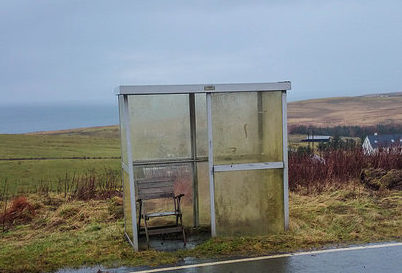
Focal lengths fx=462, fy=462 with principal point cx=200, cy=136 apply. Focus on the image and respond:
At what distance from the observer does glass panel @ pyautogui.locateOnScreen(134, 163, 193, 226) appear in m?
8.85

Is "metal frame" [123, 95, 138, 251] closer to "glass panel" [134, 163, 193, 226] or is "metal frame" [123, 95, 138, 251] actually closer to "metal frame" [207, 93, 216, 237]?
"glass panel" [134, 163, 193, 226]

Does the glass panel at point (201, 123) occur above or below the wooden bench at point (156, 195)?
above

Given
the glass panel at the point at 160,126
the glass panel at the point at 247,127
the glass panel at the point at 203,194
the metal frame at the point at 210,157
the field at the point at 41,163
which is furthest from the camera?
→ the field at the point at 41,163

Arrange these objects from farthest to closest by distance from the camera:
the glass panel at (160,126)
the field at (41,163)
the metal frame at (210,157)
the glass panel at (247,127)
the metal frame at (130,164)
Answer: the field at (41,163) < the glass panel at (160,126) < the glass panel at (247,127) < the metal frame at (210,157) < the metal frame at (130,164)

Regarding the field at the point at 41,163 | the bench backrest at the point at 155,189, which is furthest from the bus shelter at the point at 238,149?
the field at the point at 41,163

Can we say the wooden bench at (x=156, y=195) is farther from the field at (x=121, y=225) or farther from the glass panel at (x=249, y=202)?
the glass panel at (x=249, y=202)

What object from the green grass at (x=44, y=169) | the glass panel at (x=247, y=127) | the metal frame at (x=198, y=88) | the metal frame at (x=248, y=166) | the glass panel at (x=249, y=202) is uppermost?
the metal frame at (x=198, y=88)

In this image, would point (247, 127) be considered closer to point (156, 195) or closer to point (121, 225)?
point (156, 195)

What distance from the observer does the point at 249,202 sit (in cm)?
821

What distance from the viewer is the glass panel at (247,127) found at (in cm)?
809

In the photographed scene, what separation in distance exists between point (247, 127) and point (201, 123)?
3.55ft

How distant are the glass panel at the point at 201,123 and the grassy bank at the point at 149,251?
1910mm

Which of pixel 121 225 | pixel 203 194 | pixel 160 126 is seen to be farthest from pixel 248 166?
pixel 121 225

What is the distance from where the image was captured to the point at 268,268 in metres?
6.64
